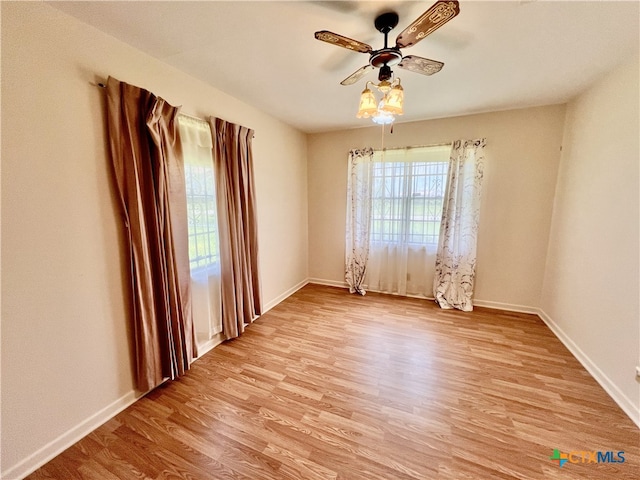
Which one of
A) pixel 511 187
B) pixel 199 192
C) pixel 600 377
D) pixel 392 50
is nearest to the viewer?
pixel 392 50

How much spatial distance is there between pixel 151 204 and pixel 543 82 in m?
3.26

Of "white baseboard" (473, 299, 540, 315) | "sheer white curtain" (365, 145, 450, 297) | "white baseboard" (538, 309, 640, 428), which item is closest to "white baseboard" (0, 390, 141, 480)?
"sheer white curtain" (365, 145, 450, 297)

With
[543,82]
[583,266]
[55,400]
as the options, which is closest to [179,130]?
[55,400]

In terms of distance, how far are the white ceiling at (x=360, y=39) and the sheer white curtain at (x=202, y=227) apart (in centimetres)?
51

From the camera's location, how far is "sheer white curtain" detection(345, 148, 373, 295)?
Answer: 339cm

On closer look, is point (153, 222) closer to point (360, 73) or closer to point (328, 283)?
point (360, 73)

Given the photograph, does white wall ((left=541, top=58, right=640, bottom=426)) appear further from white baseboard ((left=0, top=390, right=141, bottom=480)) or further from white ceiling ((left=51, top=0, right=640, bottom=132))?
white baseboard ((left=0, top=390, right=141, bottom=480))

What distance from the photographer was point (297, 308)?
3102 millimetres

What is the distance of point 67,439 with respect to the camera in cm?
135

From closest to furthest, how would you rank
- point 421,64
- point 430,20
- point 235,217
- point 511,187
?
point 430,20, point 421,64, point 235,217, point 511,187

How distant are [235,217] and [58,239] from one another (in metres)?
1.19

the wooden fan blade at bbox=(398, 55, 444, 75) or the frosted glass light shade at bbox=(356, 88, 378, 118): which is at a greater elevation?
the wooden fan blade at bbox=(398, 55, 444, 75)

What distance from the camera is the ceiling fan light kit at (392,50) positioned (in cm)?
105

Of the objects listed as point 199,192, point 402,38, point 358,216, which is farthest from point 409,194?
point 199,192
